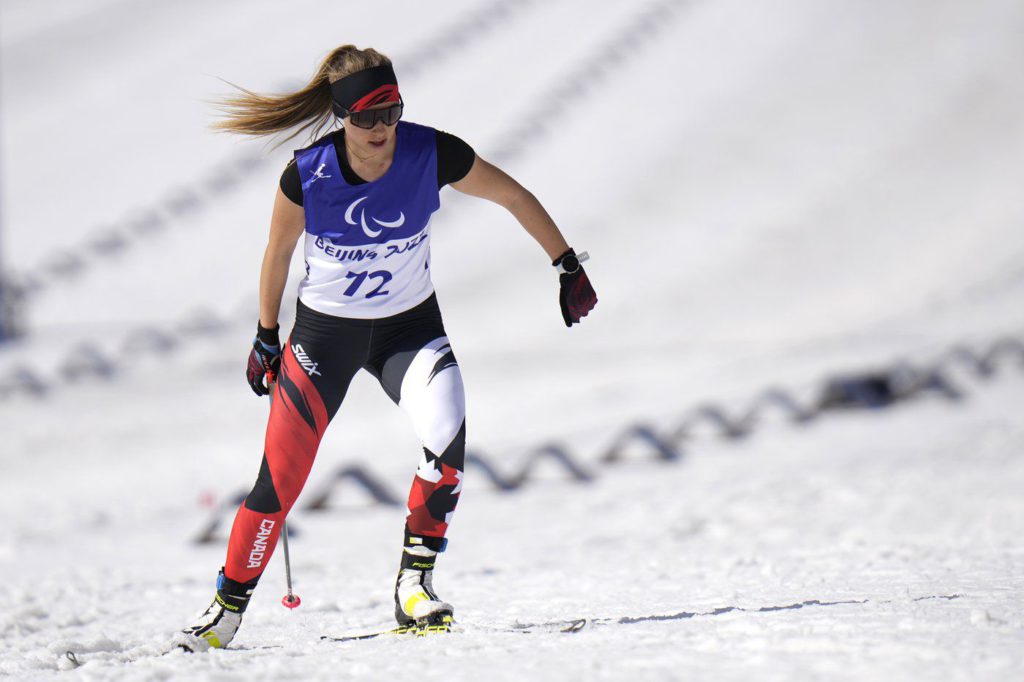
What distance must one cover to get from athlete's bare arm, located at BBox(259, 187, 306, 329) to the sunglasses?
15.1 inches

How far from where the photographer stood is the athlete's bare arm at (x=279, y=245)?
464 centimetres

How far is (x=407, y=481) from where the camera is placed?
437 inches

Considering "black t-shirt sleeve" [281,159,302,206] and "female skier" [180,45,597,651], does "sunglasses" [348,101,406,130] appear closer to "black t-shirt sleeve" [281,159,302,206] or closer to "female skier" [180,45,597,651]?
"female skier" [180,45,597,651]

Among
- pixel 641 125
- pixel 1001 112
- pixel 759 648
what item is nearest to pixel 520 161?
pixel 641 125

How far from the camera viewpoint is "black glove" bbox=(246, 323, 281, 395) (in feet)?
16.3

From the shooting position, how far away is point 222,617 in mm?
4777

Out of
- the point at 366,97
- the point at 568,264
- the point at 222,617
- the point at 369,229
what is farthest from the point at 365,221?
the point at 222,617

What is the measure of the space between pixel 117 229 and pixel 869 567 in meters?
23.3

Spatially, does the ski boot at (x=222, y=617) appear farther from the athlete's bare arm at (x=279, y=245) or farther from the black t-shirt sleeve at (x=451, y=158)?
the black t-shirt sleeve at (x=451, y=158)

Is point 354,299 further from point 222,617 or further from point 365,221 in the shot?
point 222,617

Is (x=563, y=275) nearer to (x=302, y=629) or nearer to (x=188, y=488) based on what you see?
(x=302, y=629)

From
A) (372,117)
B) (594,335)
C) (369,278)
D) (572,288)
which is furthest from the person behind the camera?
(594,335)

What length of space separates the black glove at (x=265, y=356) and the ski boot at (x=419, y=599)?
2.99 ft

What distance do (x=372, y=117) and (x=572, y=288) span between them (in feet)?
3.69
